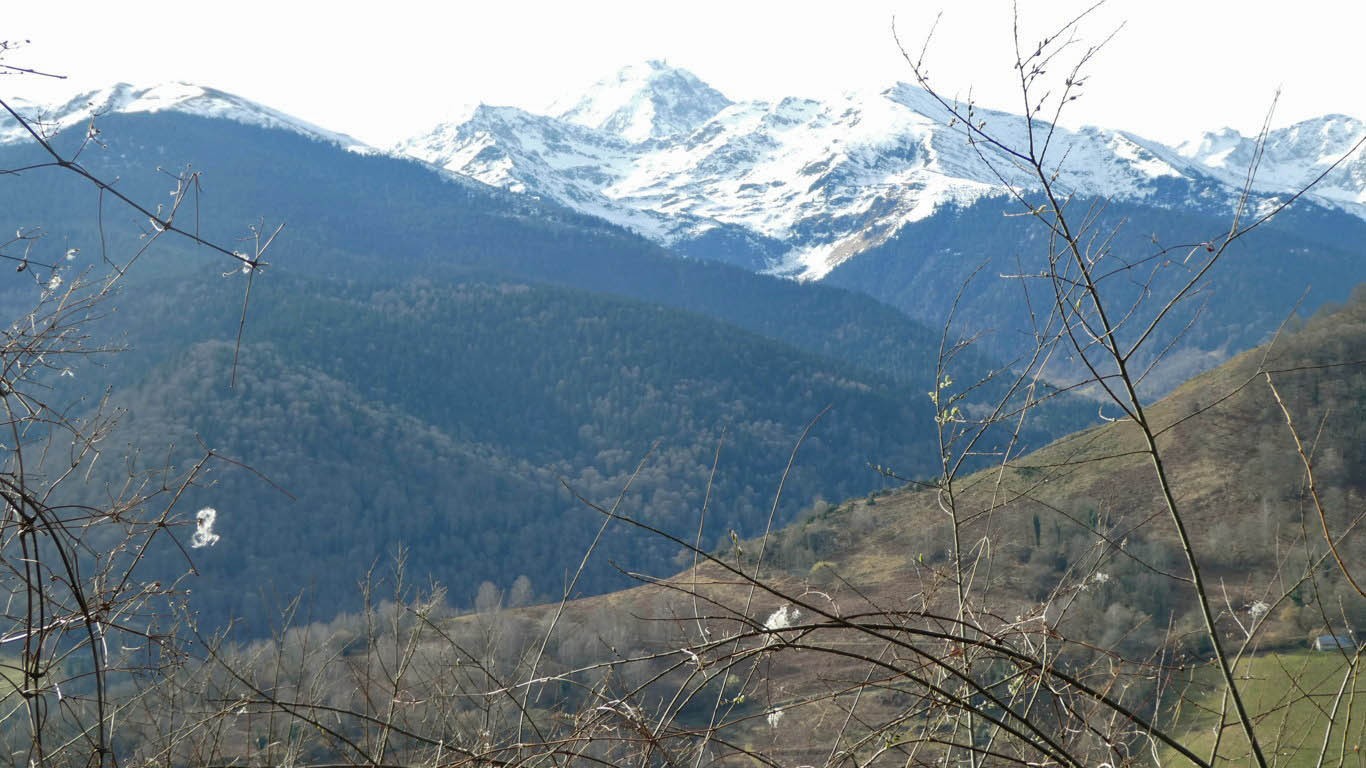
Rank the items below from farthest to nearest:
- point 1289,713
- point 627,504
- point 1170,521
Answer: point 627,504 < point 1170,521 < point 1289,713

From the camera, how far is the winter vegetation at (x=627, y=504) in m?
2.43

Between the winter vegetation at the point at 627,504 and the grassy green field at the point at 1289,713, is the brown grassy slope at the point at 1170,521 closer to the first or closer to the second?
the winter vegetation at the point at 627,504

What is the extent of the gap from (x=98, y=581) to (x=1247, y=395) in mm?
39838

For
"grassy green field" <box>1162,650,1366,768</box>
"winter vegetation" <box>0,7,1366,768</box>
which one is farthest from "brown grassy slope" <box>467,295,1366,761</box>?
"grassy green field" <box>1162,650,1366,768</box>

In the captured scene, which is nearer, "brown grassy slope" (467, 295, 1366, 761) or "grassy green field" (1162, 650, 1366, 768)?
"grassy green field" (1162, 650, 1366, 768)

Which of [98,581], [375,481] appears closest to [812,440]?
[375,481]

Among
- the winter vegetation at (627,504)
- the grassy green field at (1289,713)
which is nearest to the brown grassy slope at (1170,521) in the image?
the winter vegetation at (627,504)

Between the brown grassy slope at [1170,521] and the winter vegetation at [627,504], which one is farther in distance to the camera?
the brown grassy slope at [1170,521]

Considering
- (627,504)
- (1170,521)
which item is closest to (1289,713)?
(1170,521)

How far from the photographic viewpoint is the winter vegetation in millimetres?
2426

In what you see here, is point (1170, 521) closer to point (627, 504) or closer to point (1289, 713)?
point (1289, 713)

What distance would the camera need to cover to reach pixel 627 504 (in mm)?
92875

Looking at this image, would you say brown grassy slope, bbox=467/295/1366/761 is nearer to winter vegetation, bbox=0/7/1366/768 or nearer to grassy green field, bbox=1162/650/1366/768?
winter vegetation, bbox=0/7/1366/768

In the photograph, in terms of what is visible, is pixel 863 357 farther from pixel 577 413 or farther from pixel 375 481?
pixel 375 481
